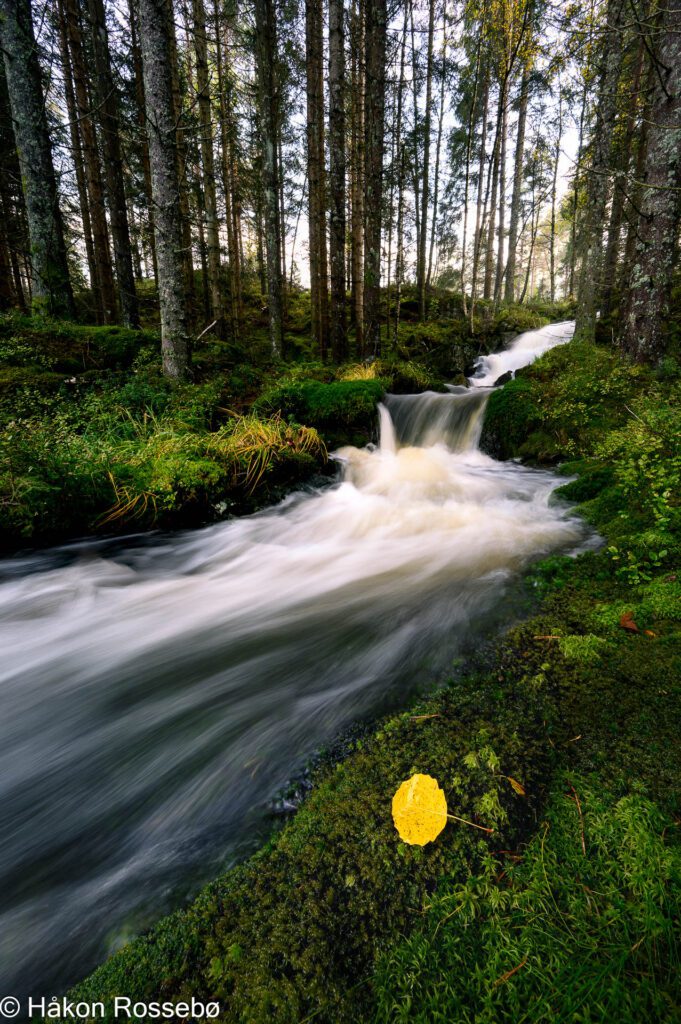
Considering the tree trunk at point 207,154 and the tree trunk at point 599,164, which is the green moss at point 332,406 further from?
the tree trunk at point 599,164

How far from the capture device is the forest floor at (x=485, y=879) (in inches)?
34.4

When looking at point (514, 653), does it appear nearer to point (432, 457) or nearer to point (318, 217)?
point (432, 457)

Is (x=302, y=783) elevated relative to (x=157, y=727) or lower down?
elevated

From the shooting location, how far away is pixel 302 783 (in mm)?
1581

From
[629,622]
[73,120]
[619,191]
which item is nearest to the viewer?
[629,622]

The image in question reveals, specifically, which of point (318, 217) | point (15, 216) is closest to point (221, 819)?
point (318, 217)

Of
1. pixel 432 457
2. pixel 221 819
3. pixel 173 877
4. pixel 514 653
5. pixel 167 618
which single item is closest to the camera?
pixel 173 877

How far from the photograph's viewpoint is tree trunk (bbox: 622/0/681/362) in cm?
504

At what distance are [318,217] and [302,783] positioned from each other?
46.4ft

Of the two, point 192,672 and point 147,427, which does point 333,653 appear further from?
point 147,427

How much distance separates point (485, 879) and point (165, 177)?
8.06m

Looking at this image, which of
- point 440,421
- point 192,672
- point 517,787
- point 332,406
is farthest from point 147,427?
point 517,787

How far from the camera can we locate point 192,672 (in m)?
2.73

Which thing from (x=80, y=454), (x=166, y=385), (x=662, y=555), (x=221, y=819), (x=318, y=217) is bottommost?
(x=221, y=819)
